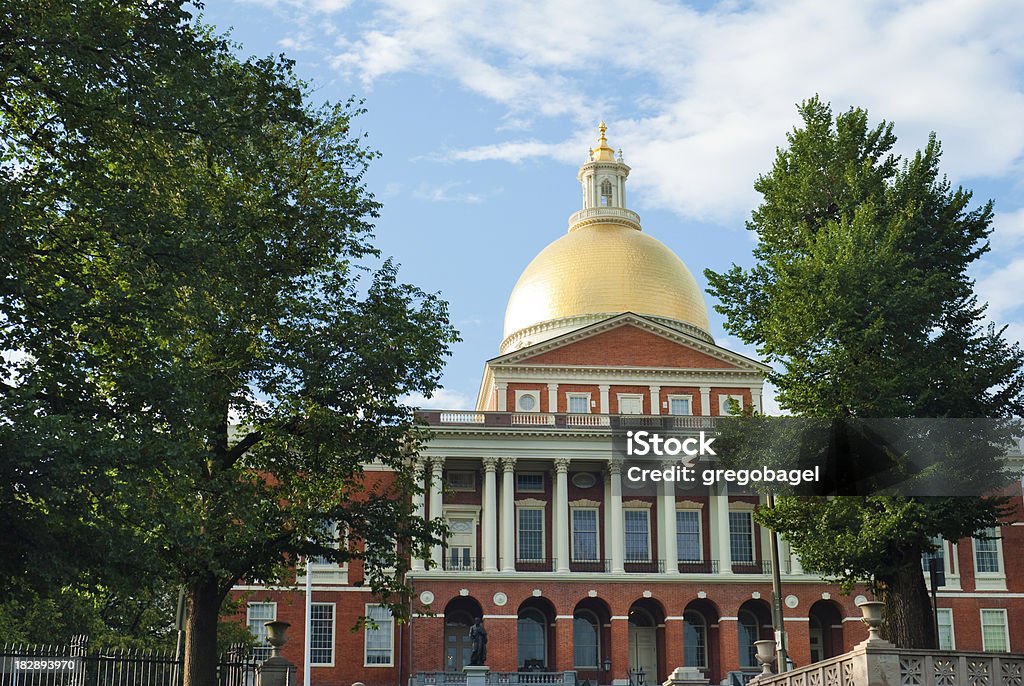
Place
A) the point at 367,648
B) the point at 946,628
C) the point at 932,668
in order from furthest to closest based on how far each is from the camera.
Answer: the point at 946,628 < the point at 367,648 < the point at 932,668

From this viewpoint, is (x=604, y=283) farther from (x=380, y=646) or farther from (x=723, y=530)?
(x=380, y=646)

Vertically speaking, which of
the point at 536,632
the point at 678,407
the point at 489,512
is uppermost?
the point at 678,407

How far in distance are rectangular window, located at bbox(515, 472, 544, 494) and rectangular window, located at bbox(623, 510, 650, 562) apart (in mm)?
4862

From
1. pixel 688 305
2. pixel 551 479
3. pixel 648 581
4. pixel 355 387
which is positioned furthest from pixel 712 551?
pixel 355 387

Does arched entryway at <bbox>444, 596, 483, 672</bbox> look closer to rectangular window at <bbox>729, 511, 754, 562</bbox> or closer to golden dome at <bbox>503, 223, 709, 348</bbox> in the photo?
rectangular window at <bbox>729, 511, 754, 562</bbox>

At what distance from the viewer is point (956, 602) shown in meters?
70.6

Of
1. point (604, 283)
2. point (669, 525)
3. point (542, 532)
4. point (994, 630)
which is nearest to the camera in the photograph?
point (669, 525)

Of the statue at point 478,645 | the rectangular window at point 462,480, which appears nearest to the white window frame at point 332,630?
the rectangular window at point 462,480

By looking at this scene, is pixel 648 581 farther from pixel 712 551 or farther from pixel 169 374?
pixel 169 374

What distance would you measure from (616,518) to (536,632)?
Answer: 7.46m

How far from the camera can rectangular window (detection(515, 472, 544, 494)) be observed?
71000 millimetres

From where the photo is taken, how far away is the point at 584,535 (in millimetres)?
70375

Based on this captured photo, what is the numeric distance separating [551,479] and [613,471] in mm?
3617

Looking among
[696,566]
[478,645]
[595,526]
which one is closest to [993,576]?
[696,566]
